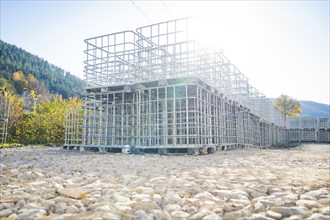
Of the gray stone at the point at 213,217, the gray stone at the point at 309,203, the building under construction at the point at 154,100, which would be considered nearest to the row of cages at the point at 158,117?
the building under construction at the point at 154,100

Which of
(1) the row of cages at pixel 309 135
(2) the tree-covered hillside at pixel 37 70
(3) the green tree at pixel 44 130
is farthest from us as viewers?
(2) the tree-covered hillside at pixel 37 70

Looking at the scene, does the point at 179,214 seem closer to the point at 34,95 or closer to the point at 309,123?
the point at 309,123

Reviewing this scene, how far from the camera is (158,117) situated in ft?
32.6

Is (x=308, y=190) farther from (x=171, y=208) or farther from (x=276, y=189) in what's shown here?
(x=171, y=208)

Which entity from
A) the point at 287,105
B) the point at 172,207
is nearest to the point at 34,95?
the point at 287,105

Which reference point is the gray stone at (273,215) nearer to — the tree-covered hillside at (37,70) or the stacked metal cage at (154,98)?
Answer: the stacked metal cage at (154,98)

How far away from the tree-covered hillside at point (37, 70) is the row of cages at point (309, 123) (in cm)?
5702

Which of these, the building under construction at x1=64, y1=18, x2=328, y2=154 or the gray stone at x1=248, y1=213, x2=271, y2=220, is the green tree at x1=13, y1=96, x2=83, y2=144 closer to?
the building under construction at x1=64, y1=18, x2=328, y2=154

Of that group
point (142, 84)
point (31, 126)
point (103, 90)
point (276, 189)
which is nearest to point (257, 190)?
point (276, 189)

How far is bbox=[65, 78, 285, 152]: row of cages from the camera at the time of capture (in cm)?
962

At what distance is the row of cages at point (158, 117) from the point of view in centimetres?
962

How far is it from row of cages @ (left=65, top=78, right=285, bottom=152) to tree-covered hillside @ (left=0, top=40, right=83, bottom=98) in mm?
65618

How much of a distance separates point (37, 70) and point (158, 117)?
91859 millimetres

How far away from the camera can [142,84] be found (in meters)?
10.5
